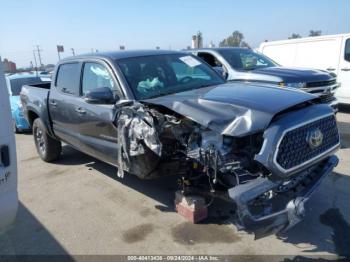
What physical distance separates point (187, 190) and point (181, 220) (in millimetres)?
353

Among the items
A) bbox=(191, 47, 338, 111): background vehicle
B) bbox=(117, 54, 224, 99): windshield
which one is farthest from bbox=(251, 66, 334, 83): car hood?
bbox=(117, 54, 224, 99): windshield

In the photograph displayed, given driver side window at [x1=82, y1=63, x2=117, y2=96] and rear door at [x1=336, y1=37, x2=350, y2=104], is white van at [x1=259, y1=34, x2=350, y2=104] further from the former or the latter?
driver side window at [x1=82, y1=63, x2=117, y2=96]

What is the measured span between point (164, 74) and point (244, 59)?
3.86 metres

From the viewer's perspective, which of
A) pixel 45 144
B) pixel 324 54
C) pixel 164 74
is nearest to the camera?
pixel 164 74

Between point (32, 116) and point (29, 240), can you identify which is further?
point (32, 116)

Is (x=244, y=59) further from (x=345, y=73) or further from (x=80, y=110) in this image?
(x=80, y=110)

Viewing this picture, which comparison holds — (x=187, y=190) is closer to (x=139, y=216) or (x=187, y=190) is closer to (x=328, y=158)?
(x=139, y=216)

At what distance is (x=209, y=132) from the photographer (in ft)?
10.3

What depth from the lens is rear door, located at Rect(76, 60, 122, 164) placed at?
4.26 metres

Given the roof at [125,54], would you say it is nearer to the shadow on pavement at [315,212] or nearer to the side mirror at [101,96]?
the side mirror at [101,96]

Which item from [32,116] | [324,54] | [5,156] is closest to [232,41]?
[324,54]

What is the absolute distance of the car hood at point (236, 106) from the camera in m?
2.91

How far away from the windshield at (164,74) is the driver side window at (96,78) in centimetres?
22

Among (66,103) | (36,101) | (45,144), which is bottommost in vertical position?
(45,144)
